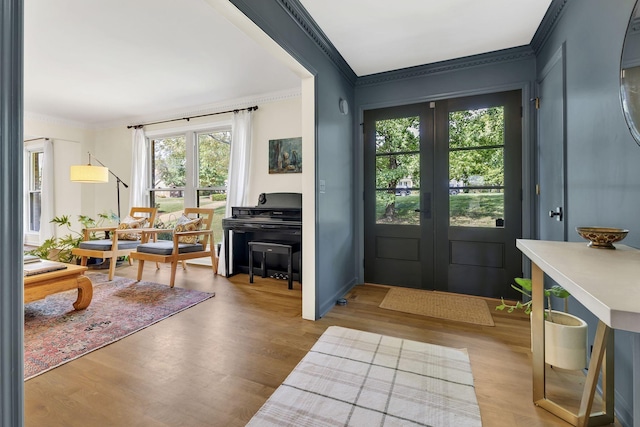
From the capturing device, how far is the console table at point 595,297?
620 millimetres

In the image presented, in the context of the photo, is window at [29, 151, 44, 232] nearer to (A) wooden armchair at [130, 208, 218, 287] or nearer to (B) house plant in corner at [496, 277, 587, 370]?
(A) wooden armchair at [130, 208, 218, 287]

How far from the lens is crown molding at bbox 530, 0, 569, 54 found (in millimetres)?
2019

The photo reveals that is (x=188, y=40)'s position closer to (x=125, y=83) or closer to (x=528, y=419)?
(x=125, y=83)

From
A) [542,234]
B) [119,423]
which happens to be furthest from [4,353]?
[542,234]

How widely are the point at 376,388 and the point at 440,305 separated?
58.5 inches

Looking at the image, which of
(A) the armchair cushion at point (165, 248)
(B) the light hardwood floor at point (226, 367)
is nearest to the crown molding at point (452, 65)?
(B) the light hardwood floor at point (226, 367)

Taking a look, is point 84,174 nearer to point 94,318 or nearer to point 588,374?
point 94,318

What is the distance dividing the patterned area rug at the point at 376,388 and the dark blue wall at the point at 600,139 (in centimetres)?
72

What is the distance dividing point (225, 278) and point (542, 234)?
3575mm

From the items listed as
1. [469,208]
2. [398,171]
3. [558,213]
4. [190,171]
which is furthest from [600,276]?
[190,171]

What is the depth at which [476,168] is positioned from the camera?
9.62 ft

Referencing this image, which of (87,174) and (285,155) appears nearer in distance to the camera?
(285,155)

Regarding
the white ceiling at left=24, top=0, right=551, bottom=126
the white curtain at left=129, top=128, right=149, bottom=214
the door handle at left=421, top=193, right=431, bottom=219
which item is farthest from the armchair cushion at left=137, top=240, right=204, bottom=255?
the door handle at left=421, top=193, right=431, bottom=219

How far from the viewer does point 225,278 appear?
12.3ft
